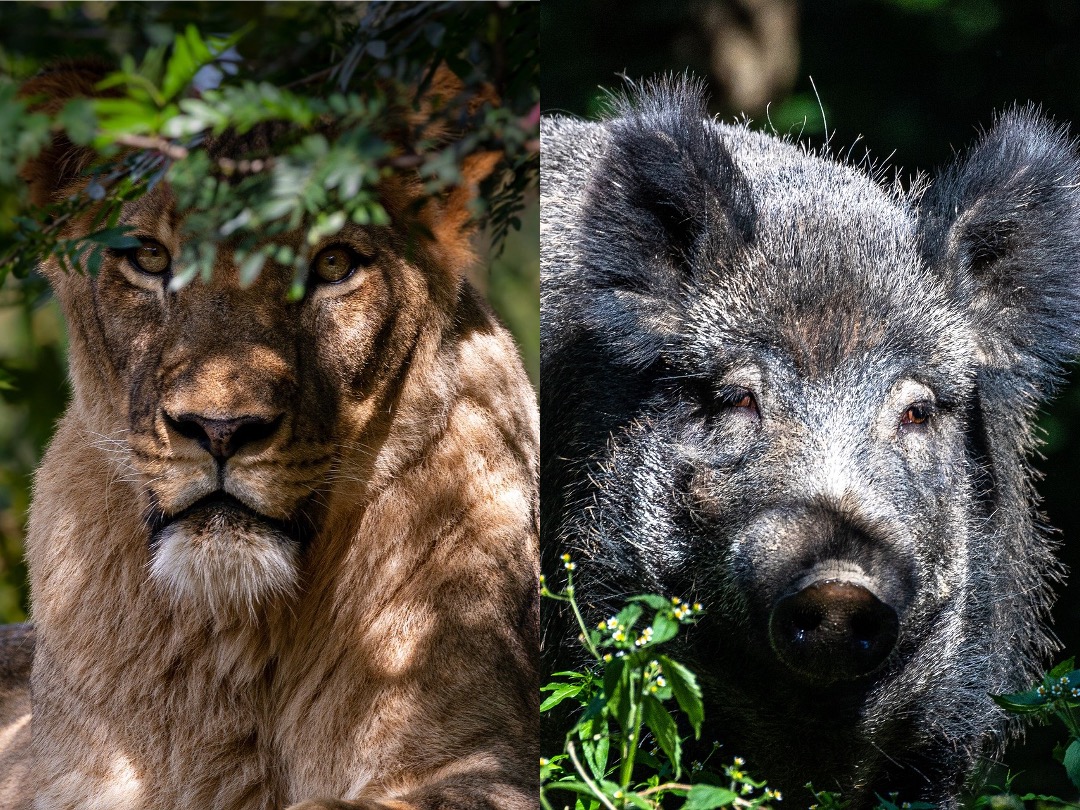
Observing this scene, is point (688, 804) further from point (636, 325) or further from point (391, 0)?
point (391, 0)

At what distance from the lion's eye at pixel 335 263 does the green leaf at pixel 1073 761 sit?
1.92 metres

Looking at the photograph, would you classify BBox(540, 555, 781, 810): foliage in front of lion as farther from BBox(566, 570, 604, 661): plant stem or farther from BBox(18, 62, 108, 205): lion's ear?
BBox(18, 62, 108, 205): lion's ear

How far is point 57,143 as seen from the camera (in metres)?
2.91

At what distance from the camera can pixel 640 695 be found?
8.26 ft

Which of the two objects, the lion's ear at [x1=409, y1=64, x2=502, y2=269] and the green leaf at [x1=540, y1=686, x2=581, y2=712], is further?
the green leaf at [x1=540, y1=686, x2=581, y2=712]

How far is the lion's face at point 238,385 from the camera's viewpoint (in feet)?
8.23

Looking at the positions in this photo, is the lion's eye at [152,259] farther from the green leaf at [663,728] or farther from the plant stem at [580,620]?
the green leaf at [663,728]

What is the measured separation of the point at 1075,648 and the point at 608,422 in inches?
43.9

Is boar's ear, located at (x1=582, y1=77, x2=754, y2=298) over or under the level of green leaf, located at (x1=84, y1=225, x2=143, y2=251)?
over

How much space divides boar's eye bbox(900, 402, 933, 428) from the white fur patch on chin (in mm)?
1380

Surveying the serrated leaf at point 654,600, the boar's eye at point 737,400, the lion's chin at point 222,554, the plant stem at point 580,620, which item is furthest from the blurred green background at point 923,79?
the lion's chin at point 222,554

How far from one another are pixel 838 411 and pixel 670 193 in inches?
23.9

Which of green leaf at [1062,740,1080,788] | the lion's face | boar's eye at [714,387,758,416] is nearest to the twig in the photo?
the lion's face

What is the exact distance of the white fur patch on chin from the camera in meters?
2.51
